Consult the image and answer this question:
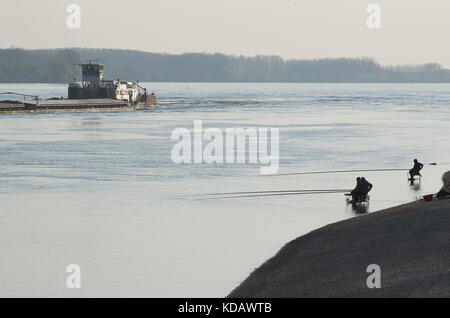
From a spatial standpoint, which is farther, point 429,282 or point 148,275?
point 148,275

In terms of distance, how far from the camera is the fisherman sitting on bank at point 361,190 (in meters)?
38.1

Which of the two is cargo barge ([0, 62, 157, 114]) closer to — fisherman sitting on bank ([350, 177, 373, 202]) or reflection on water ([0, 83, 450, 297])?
reflection on water ([0, 83, 450, 297])

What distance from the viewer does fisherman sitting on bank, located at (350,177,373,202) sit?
1501 inches

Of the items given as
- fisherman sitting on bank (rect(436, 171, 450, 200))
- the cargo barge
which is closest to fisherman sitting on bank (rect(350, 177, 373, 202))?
fisherman sitting on bank (rect(436, 171, 450, 200))

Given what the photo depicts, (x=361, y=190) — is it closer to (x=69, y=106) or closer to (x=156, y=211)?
(x=156, y=211)

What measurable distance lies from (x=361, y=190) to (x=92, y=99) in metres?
133

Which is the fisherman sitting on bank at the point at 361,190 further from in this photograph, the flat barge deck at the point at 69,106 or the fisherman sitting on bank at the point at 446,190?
the flat barge deck at the point at 69,106

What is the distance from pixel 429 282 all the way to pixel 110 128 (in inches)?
3491

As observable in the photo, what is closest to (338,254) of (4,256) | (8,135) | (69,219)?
(4,256)

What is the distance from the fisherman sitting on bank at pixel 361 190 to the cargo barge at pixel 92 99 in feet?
382
